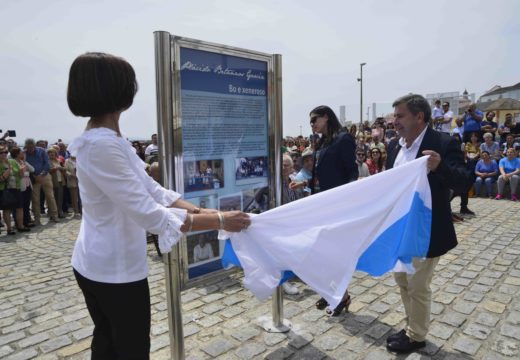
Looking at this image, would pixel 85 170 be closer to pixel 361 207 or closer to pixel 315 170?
pixel 361 207

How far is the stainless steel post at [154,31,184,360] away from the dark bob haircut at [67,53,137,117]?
87cm

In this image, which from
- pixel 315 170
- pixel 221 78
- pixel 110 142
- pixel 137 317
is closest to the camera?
pixel 110 142

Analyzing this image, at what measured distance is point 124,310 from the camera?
6.57 ft

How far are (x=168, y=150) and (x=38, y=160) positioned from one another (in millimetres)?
9059

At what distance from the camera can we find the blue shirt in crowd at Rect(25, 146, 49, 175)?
10.2 meters

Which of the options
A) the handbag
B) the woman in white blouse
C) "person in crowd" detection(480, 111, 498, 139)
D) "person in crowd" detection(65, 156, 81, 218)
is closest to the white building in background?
"person in crowd" detection(480, 111, 498, 139)

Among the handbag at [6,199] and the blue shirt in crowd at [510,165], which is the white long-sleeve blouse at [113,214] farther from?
the blue shirt in crowd at [510,165]

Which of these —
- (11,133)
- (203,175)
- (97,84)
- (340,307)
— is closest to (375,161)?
(340,307)

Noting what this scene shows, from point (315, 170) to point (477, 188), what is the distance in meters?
10.3

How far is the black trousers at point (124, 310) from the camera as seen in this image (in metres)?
1.98

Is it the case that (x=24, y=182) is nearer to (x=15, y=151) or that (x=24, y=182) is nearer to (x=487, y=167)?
(x=15, y=151)

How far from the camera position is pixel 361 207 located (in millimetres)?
3037

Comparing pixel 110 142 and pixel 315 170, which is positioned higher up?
pixel 110 142

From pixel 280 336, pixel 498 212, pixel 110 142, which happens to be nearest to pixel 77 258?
pixel 110 142
